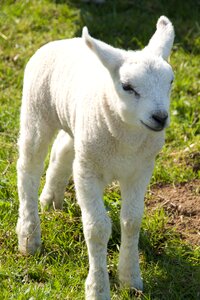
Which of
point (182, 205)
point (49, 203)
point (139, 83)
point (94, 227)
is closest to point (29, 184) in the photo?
point (49, 203)

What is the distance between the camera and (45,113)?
17.2ft

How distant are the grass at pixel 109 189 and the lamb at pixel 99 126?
195 mm

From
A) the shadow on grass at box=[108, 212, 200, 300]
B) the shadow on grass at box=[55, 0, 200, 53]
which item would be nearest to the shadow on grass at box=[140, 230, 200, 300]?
the shadow on grass at box=[108, 212, 200, 300]

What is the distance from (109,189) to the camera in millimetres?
6223

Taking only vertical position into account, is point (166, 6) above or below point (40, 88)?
below

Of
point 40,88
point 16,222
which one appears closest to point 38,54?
point 40,88

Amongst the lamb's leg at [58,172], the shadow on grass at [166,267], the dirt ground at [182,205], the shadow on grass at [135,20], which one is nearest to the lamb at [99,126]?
the shadow on grass at [166,267]

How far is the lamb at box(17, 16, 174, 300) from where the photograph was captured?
14.3ft

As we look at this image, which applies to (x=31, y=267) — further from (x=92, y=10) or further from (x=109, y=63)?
(x=92, y=10)

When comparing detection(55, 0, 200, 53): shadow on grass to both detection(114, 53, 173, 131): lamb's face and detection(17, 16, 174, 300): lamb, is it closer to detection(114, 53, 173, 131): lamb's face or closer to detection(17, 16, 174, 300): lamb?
detection(17, 16, 174, 300): lamb

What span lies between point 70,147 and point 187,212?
3.51ft

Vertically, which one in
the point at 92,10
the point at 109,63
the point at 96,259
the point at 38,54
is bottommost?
the point at 92,10

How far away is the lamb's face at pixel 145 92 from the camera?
4.23 meters

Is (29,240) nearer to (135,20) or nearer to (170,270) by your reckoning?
(170,270)
